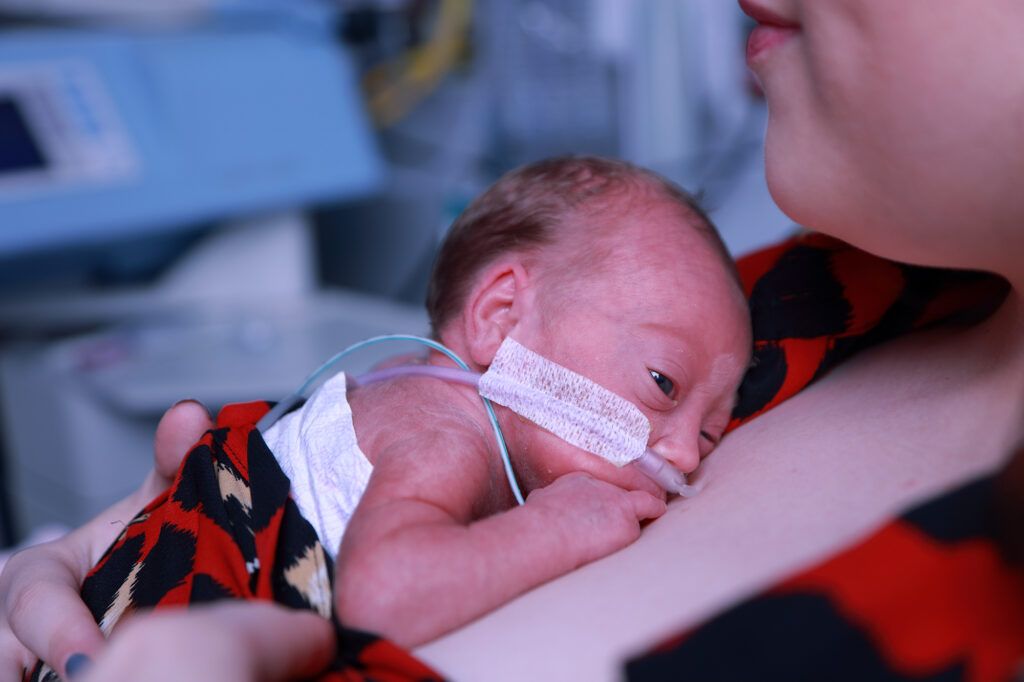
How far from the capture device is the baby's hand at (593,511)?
0.75 m

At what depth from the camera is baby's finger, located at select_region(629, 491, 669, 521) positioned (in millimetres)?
824

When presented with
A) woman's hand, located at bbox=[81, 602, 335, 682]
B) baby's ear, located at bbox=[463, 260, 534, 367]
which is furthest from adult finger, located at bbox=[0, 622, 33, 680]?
baby's ear, located at bbox=[463, 260, 534, 367]

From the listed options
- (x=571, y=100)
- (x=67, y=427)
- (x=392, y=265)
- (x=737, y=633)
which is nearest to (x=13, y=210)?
(x=67, y=427)

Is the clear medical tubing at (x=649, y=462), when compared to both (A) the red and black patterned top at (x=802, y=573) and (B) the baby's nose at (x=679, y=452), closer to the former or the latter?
(B) the baby's nose at (x=679, y=452)

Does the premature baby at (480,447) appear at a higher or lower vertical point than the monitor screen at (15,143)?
higher

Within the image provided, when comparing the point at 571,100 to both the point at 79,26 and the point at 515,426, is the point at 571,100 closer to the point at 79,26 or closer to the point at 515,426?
the point at 79,26

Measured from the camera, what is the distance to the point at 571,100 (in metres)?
2.45

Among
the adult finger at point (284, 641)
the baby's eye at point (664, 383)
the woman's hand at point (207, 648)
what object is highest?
the woman's hand at point (207, 648)

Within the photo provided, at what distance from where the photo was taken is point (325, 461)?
2.81 ft

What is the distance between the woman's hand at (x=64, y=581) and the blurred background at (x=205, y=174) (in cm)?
71

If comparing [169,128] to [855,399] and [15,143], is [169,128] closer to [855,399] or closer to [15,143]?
[15,143]

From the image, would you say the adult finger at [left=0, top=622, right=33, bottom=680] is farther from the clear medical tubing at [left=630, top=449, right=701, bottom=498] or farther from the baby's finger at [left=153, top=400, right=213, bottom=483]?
the clear medical tubing at [left=630, top=449, right=701, bottom=498]

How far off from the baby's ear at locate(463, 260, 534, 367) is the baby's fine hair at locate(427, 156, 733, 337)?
0.03 m

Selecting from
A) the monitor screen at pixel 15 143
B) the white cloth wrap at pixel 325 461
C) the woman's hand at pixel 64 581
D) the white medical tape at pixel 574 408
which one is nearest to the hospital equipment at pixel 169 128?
the monitor screen at pixel 15 143
